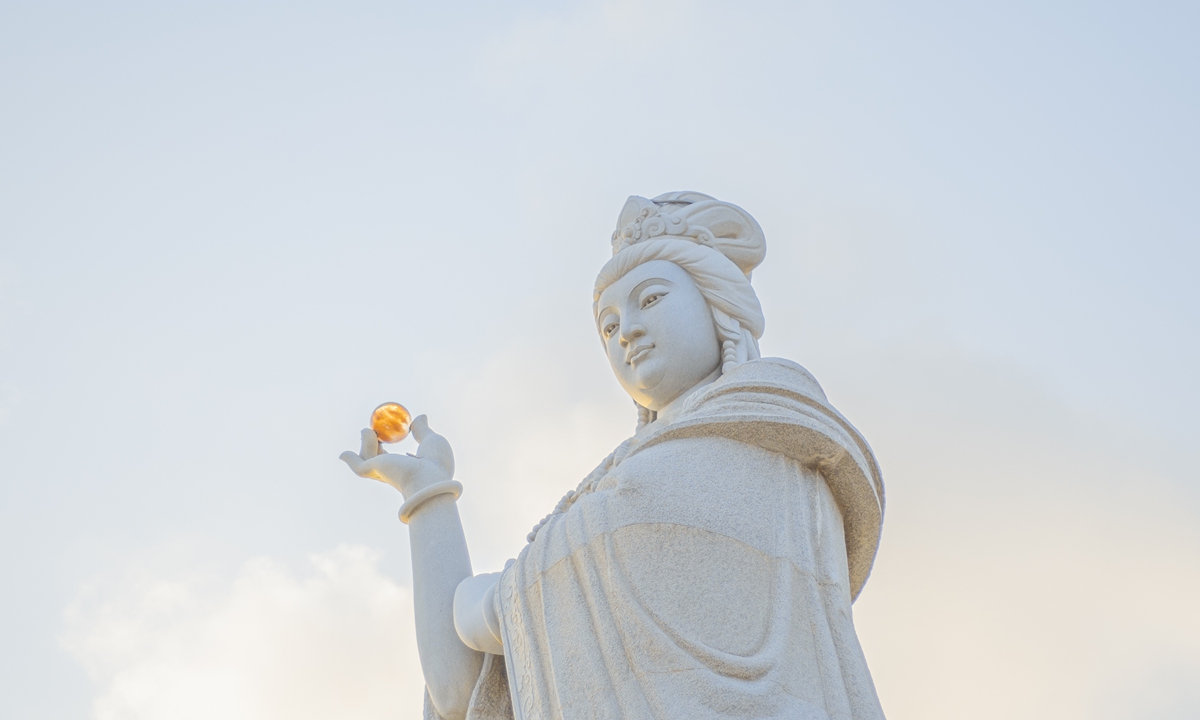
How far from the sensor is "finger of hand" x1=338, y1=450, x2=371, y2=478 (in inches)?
318

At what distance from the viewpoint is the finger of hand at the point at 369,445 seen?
814 cm

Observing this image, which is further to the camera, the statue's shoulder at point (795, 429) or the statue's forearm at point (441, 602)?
the statue's forearm at point (441, 602)

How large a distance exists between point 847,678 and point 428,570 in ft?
A: 7.24

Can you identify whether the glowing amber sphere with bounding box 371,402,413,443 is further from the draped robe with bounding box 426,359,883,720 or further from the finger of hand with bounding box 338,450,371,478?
the draped robe with bounding box 426,359,883,720

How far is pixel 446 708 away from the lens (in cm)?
733

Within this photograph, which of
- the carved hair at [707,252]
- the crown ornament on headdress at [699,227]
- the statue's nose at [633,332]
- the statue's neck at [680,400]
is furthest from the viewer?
the crown ornament on headdress at [699,227]

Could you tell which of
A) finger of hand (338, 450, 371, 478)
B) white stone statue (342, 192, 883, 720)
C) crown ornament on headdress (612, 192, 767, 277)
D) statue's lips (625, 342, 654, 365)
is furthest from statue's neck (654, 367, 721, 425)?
finger of hand (338, 450, 371, 478)

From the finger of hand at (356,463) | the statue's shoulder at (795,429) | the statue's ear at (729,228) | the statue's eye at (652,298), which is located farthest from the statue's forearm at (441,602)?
the statue's ear at (729,228)

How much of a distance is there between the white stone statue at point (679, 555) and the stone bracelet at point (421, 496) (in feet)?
0.04

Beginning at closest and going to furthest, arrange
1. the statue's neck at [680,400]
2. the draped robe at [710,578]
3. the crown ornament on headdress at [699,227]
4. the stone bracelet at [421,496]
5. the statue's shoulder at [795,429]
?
the draped robe at [710,578] < the statue's shoulder at [795,429] < the stone bracelet at [421,496] < the statue's neck at [680,400] < the crown ornament on headdress at [699,227]

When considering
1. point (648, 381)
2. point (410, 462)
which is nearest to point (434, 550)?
point (410, 462)

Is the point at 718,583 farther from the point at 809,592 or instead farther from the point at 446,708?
the point at 446,708

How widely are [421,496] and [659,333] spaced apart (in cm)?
149

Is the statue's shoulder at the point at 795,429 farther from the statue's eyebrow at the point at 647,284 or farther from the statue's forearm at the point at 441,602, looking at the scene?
the statue's forearm at the point at 441,602
